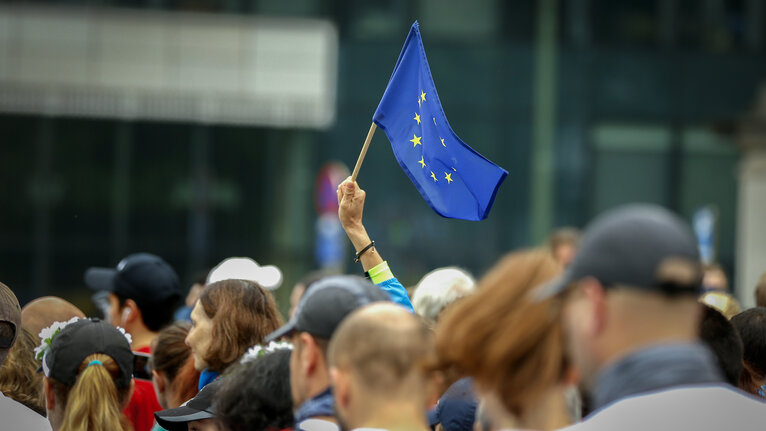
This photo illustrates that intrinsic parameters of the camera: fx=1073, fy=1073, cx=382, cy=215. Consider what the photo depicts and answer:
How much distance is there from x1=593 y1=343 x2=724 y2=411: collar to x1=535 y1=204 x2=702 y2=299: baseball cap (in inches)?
4.8

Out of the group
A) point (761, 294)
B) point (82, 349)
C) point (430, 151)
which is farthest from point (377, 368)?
point (761, 294)

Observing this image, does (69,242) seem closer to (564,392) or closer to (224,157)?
(224,157)

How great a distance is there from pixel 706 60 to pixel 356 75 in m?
6.86

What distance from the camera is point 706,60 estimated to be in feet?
68.6

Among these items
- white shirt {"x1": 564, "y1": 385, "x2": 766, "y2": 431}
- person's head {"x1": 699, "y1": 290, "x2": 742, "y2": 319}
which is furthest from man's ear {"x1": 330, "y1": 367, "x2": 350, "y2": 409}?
person's head {"x1": 699, "y1": 290, "x2": 742, "y2": 319}

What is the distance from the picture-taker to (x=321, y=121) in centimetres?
1995

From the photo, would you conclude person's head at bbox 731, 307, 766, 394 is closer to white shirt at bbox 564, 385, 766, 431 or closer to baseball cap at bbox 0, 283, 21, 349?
white shirt at bbox 564, 385, 766, 431

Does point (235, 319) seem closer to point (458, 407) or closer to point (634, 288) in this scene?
point (458, 407)

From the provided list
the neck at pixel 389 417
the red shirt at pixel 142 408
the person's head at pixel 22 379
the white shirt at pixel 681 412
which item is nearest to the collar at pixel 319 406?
the neck at pixel 389 417

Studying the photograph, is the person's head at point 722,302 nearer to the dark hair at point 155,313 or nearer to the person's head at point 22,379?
the dark hair at point 155,313

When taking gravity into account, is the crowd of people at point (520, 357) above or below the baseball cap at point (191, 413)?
above

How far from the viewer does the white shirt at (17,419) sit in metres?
3.70

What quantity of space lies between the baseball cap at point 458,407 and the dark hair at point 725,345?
0.84 m

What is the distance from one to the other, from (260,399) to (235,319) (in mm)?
1137
